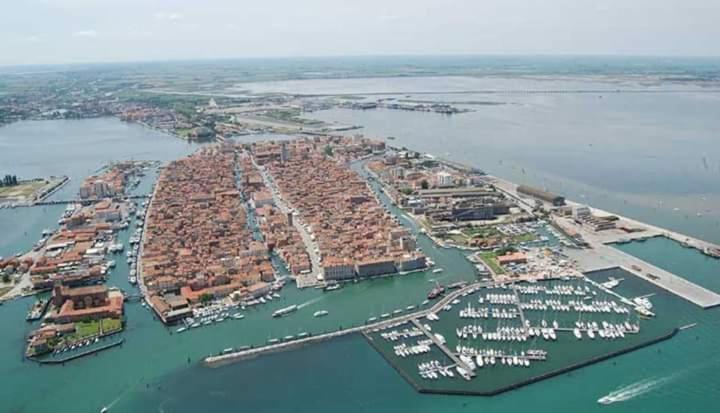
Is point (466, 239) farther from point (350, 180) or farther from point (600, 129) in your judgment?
point (600, 129)

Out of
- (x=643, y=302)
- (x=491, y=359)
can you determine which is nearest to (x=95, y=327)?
(x=491, y=359)

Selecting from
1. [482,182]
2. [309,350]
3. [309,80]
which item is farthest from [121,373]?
[309,80]

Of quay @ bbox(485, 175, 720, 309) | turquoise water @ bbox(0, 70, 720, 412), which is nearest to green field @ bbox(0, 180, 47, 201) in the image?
turquoise water @ bbox(0, 70, 720, 412)

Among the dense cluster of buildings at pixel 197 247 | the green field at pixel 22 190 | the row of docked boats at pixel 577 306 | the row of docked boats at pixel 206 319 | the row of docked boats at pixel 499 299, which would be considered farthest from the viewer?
the green field at pixel 22 190

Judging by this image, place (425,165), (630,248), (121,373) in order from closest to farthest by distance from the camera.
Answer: (121,373)
(630,248)
(425,165)

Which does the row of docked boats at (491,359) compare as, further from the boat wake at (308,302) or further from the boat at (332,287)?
the boat at (332,287)

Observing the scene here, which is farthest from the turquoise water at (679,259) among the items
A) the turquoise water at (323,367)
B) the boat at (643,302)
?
the boat at (643,302)
